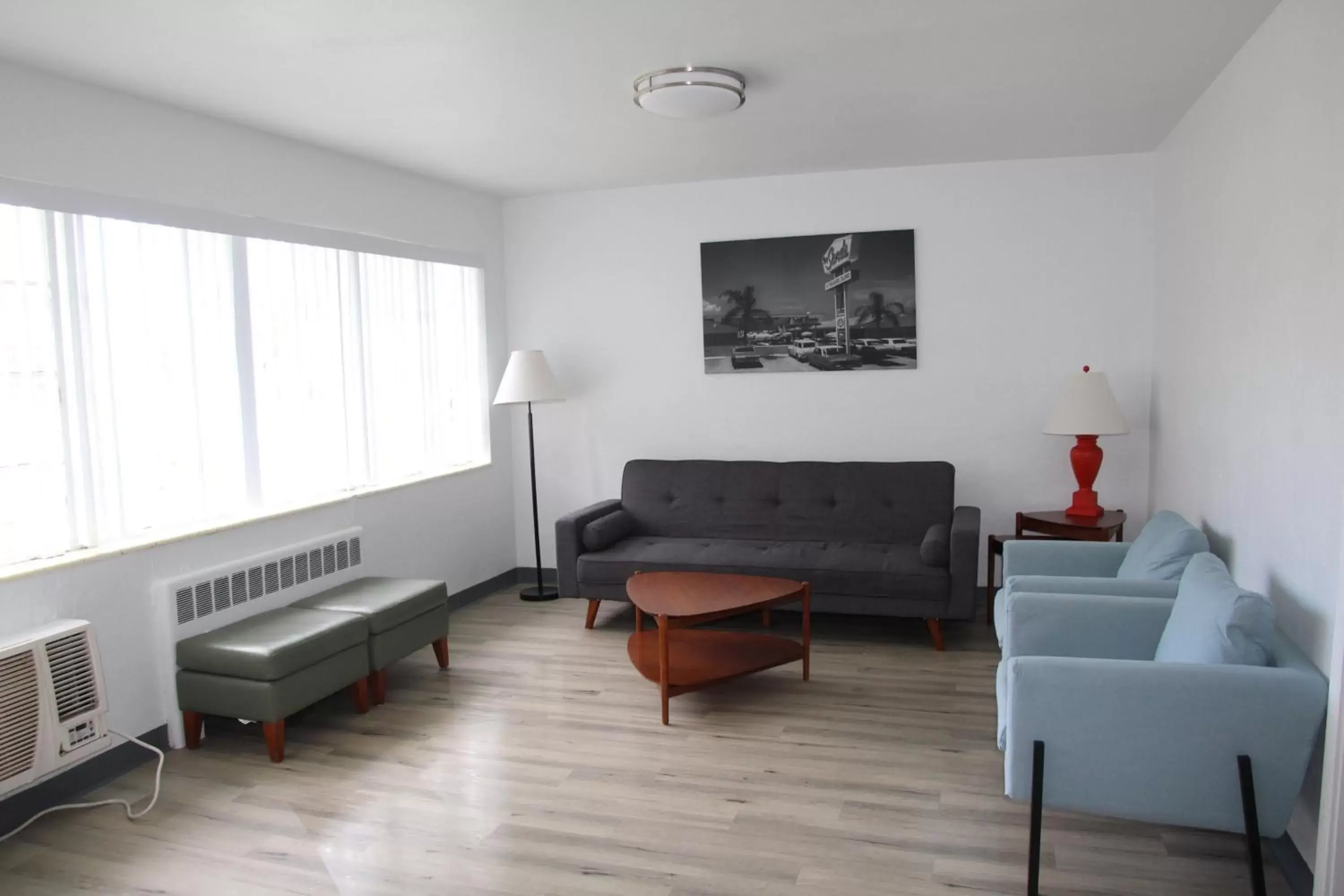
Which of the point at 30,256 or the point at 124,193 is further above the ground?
the point at 124,193

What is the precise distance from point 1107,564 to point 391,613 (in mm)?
3043

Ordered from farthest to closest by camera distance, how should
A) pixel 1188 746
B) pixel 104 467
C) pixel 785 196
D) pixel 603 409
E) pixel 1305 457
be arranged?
pixel 603 409 < pixel 785 196 < pixel 104 467 < pixel 1305 457 < pixel 1188 746

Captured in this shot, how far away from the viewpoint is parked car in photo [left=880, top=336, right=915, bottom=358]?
17.4 ft

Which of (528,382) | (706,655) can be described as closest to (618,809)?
(706,655)

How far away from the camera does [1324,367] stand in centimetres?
247

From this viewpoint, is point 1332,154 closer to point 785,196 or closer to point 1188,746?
point 1188,746

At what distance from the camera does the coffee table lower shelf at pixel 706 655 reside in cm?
380

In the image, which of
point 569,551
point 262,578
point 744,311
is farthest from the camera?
point 744,311

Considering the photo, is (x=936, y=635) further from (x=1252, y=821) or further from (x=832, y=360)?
(x=1252, y=821)

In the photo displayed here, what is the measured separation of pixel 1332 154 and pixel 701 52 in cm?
188

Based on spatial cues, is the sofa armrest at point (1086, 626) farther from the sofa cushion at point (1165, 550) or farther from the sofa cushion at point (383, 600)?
the sofa cushion at point (383, 600)

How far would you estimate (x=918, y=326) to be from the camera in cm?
530

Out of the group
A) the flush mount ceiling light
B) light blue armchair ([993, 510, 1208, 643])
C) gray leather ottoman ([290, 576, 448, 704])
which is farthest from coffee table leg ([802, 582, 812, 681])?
the flush mount ceiling light

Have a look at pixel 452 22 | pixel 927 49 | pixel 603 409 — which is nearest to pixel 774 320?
pixel 603 409
